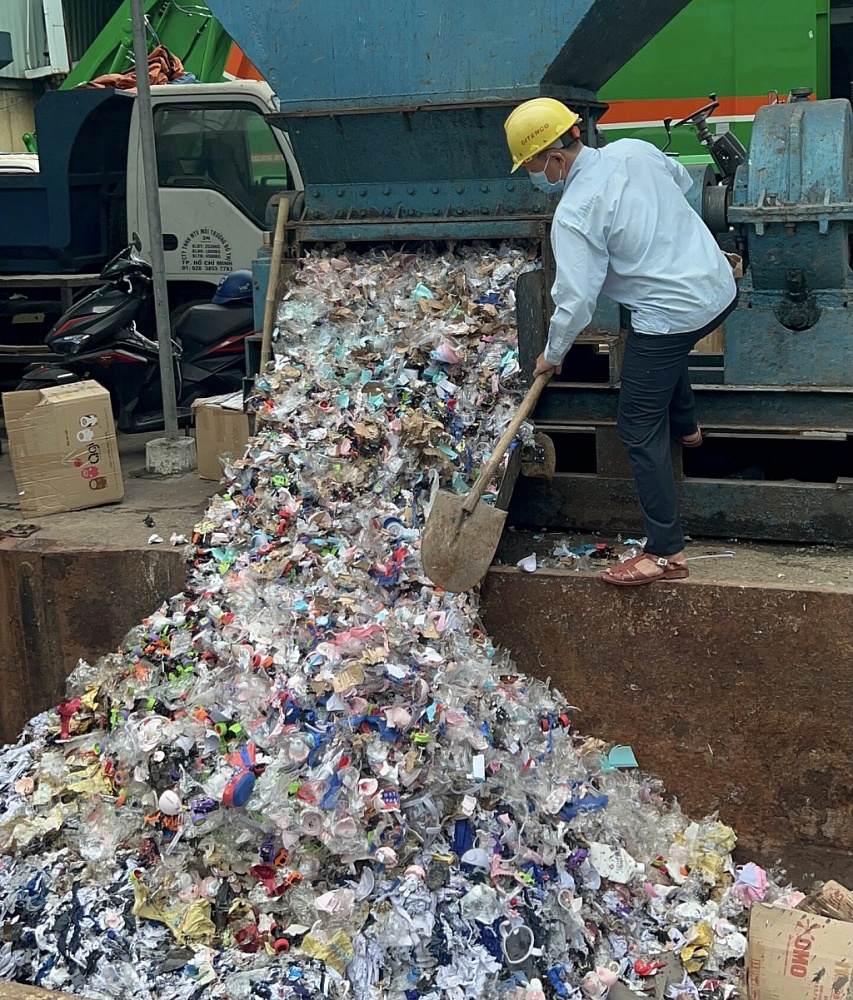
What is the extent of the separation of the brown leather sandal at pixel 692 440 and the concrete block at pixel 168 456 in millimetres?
2688

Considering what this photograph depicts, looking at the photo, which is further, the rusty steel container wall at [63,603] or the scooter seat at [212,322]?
the scooter seat at [212,322]

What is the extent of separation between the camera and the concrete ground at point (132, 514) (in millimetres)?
4641

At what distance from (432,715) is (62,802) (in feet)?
4.32

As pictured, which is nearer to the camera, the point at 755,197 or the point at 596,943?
the point at 596,943

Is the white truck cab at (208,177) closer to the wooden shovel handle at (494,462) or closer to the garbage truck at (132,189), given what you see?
the garbage truck at (132,189)

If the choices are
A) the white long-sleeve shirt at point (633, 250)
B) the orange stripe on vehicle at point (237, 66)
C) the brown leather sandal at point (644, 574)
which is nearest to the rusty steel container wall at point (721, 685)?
the brown leather sandal at point (644, 574)

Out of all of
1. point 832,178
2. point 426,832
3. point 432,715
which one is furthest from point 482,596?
point 832,178

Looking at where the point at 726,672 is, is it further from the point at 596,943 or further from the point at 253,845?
the point at 253,845

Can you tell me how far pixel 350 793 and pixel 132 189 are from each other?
5.50m

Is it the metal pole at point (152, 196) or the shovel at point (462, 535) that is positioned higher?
the metal pole at point (152, 196)

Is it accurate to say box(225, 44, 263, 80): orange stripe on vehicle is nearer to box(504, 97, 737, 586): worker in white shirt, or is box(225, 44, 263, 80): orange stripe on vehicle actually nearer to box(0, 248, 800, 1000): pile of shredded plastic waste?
box(0, 248, 800, 1000): pile of shredded plastic waste

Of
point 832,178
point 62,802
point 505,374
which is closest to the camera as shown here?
point 62,802

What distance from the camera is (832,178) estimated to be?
395cm

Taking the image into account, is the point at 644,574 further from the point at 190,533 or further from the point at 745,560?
the point at 190,533
